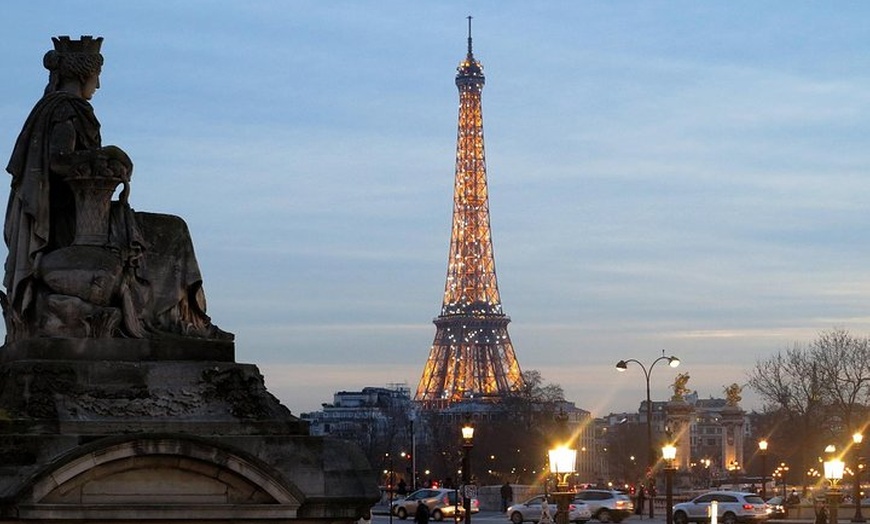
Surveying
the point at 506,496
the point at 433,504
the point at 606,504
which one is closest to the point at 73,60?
the point at 606,504

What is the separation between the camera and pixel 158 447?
59.0 ft

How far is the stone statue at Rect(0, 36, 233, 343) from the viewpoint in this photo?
1909cm

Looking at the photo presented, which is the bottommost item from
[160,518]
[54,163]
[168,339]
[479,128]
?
[160,518]

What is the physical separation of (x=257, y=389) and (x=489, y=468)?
154853mm

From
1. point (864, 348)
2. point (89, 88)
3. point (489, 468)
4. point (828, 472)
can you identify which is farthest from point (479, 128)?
point (89, 88)

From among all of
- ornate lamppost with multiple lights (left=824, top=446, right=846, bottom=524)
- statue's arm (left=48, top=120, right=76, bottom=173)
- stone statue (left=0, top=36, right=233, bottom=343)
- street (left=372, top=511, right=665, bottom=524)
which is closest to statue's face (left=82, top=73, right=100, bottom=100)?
stone statue (left=0, top=36, right=233, bottom=343)

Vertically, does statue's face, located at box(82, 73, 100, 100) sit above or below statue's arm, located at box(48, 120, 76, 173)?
above

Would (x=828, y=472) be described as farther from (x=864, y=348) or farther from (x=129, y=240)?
(x=864, y=348)

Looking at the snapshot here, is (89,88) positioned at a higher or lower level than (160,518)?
higher

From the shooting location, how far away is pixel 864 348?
103 metres

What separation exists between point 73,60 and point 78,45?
0.18 metres

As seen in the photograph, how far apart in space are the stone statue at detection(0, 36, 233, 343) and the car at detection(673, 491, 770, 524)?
1852 inches

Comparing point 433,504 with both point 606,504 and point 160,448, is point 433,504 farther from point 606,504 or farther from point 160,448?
point 160,448

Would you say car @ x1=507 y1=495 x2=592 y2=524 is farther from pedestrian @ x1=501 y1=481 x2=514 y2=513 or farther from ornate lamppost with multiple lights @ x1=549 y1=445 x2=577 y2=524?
ornate lamppost with multiple lights @ x1=549 y1=445 x2=577 y2=524
